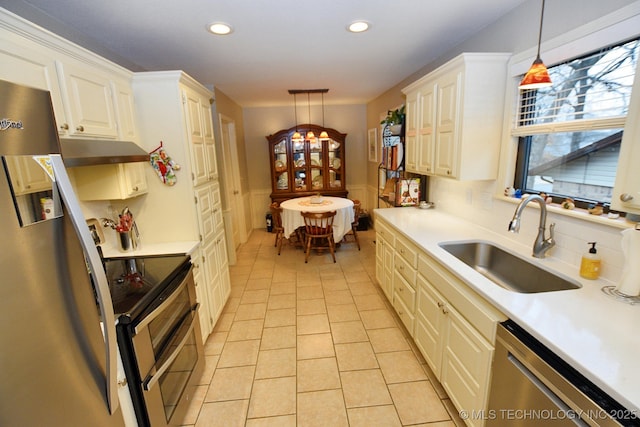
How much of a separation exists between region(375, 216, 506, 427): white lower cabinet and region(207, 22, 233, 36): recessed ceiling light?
6.68ft

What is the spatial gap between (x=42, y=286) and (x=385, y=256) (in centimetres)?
253

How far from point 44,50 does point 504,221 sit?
2.91 metres

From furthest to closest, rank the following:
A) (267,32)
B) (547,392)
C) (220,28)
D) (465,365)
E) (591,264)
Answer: (267,32) → (220,28) → (465,365) → (591,264) → (547,392)

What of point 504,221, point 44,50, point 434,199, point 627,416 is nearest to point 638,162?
point 627,416

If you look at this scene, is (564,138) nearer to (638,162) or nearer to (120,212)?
(638,162)

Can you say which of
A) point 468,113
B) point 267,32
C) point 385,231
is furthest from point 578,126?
point 267,32

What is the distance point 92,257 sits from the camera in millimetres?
818

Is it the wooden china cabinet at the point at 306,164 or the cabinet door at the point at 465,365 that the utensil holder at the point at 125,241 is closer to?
the cabinet door at the point at 465,365

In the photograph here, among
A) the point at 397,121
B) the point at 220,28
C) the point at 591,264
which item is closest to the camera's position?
the point at 591,264

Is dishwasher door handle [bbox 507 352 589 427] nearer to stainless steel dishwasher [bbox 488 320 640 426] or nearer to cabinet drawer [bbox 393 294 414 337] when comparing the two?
stainless steel dishwasher [bbox 488 320 640 426]

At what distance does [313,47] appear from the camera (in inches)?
96.2

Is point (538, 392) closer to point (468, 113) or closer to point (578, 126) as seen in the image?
point (578, 126)

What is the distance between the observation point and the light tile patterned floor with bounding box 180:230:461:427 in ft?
5.74

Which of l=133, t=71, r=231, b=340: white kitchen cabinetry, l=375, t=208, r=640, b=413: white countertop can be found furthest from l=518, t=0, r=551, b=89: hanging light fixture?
l=133, t=71, r=231, b=340: white kitchen cabinetry
